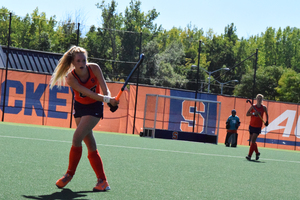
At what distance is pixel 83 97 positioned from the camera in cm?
468

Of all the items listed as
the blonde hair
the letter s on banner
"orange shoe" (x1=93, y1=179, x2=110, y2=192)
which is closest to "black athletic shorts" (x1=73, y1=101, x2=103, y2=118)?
the blonde hair

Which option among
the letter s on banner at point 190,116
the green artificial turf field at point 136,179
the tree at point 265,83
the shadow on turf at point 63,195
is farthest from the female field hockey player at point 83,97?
the tree at point 265,83

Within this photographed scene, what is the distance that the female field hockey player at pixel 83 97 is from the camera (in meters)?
4.57

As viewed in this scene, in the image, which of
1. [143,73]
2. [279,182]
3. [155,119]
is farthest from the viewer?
[143,73]

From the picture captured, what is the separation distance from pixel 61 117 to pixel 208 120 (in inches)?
302

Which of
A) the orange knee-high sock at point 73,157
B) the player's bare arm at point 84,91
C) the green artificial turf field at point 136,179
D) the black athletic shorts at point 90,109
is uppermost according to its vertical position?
the player's bare arm at point 84,91

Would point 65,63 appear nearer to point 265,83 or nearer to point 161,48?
point 161,48

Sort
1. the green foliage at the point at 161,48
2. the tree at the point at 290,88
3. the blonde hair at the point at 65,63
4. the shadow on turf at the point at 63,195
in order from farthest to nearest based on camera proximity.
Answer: the tree at the point at 290,88, the green foliage at the point at 161,48, the blonde hair at the point at 65,63, the shadow on turf at the point at 63,195

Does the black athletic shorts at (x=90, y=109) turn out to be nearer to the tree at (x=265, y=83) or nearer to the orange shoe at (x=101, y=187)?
the orange shoe at (x=101, y=187)

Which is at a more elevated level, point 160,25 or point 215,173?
point 160,25

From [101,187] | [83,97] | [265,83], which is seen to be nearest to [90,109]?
[83,97]

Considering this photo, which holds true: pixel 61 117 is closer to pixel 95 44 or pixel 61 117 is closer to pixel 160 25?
pixel 95 44

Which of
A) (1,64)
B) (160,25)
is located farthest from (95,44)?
(160,25)

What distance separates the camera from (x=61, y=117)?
1939 centimetres
